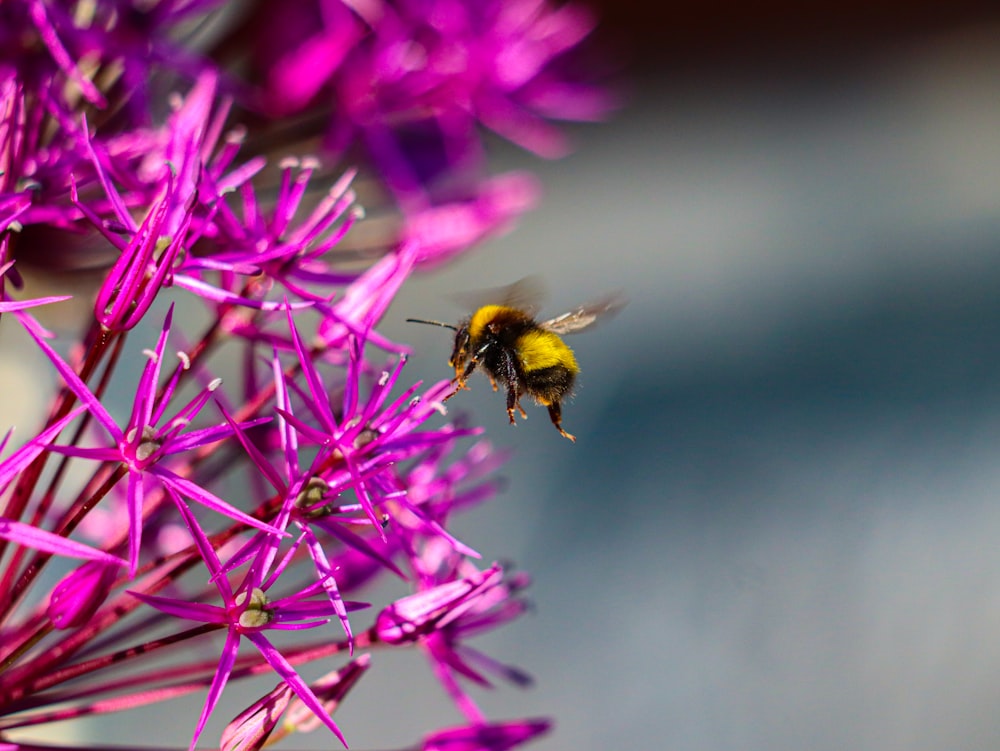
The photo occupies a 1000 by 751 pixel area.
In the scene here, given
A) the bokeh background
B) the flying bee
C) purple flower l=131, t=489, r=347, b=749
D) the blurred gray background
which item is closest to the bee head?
the flying bee

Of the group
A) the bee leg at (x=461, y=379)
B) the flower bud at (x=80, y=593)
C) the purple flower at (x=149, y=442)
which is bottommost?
the flower bud at (x=80, y=593)

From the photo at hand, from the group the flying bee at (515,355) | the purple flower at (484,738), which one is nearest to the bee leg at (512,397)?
the flying bee at (515,355)

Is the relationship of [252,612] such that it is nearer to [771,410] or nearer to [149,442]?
[149,442]

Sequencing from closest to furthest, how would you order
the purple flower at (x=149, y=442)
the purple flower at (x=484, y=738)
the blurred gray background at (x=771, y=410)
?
the purple flower at (x=149, y=442) < the purple flower at (x=484, y=738) < the blurred gray background at (x=771, y=410)

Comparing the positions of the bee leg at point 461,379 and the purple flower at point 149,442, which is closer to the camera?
the purple flower at point 149,442

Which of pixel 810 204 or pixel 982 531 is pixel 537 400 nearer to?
pixel 982 531

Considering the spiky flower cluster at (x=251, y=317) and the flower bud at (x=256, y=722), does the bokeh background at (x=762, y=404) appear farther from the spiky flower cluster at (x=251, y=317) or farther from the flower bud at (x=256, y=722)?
the flower bud at (x=256, y=722)

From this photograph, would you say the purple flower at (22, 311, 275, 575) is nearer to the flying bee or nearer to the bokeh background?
the flying bee

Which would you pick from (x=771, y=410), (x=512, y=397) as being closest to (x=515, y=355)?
(x=512, y=397)
